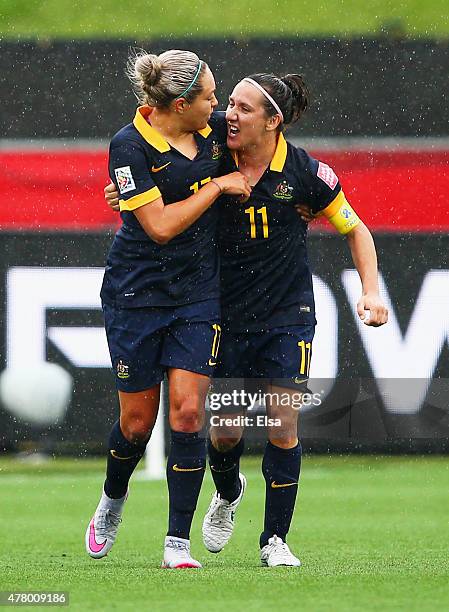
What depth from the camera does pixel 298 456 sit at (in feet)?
19.7

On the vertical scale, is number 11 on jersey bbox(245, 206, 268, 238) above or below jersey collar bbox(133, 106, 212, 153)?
below

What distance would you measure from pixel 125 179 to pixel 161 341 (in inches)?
26.3

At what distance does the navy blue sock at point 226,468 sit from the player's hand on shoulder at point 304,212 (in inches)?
42.1

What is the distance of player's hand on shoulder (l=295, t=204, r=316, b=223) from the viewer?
6.04m

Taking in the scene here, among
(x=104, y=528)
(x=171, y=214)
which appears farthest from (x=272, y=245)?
(x=104, y=528)

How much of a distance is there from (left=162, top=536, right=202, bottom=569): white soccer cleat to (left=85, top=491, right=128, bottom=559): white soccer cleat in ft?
1.88

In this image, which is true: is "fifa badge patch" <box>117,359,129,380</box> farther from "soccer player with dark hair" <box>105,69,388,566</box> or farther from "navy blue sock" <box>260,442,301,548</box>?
"navy blue sock" <box>260,442,301,548</box>

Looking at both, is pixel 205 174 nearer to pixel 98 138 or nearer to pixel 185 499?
pixel 185 499

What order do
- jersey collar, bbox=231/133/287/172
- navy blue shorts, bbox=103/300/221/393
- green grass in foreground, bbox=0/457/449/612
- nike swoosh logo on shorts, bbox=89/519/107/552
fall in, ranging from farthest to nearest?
1. nike swoosh logo on shorts, bbox=89/519/107/552
2. jersey collar, bbox=231/133/287/172
3. navy blue shorts, bbox=103/300/221/393
4. green grass in foreground, bbox=0/457/449/612

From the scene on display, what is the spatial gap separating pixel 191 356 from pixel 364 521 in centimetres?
260

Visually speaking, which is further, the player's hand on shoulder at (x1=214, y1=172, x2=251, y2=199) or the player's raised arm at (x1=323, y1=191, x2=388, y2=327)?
the player's raised arm at (x1=323, y1=191, x2=388, y2=327)

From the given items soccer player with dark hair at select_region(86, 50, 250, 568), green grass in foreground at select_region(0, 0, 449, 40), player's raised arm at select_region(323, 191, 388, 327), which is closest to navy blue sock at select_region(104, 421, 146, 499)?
soccer player with dark hair at select_region(86, 50, 250, 568)

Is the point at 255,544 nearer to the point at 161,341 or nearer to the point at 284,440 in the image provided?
the point at 284,440

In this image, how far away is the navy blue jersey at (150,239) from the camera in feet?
18.5
